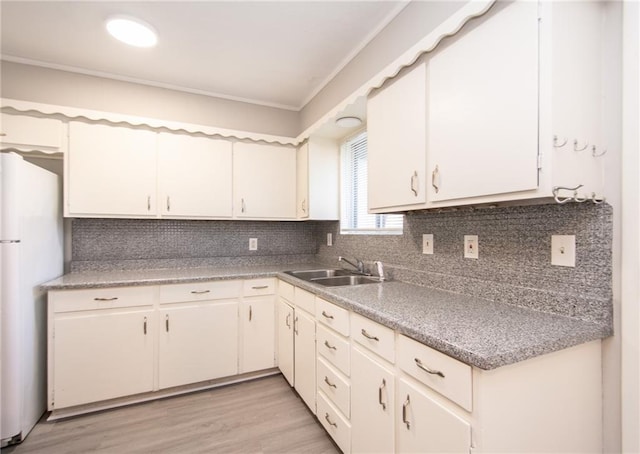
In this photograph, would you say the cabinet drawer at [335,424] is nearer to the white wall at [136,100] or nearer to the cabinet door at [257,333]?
the cabinet door at [257,333]

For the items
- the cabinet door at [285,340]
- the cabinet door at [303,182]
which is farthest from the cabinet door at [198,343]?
the cabinet door at [303,182]

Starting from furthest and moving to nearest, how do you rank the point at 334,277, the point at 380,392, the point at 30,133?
1. the point at 334,277
2. the point at 30,133
3. the point at 380,392

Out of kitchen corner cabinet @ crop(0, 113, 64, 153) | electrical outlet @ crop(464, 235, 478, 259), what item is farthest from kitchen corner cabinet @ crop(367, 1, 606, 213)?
kitchen corner cabinet @ crop(0, 113, 64, 153)

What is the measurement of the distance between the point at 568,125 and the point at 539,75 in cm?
19

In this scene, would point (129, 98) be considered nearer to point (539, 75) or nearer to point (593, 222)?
point (539, 75)

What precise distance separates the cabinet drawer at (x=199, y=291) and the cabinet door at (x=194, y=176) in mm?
619

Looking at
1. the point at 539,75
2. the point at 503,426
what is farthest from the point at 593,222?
the point at 503,426

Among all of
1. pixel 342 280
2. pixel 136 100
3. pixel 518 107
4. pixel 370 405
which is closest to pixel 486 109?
pixel 518 107

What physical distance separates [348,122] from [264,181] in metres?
0.96

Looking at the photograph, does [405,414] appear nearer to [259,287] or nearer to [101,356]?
[259,287]

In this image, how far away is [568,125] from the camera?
100 cm

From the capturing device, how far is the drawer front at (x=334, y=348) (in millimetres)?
1526

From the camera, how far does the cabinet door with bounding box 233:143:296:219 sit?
107 inches

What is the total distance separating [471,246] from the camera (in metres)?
1.53
